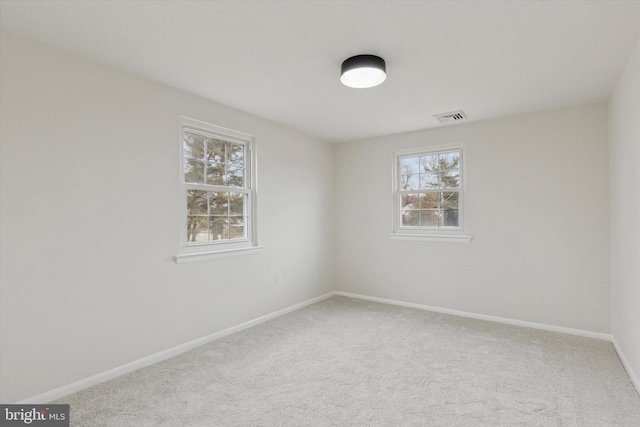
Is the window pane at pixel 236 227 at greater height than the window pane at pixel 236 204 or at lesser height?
lesser

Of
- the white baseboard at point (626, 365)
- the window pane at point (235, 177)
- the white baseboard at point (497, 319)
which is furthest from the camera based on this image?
the window pane at point (235, 177)

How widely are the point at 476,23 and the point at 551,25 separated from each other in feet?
1.50

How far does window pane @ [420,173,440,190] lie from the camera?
4344 millimetres

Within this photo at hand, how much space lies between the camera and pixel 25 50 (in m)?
2.15

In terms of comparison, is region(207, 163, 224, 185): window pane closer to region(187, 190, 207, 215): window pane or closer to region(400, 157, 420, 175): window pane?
region(187, 190, 207, 215): window pane

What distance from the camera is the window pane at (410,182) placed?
14.8 feet

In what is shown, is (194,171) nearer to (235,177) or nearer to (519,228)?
(235,177)

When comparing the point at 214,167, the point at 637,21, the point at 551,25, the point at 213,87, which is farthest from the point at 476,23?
the point at 214,167

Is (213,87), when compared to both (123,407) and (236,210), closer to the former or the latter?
(236,210)

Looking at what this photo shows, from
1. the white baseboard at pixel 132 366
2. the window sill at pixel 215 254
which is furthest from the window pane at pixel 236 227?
the white baseboard at pixel 132 366

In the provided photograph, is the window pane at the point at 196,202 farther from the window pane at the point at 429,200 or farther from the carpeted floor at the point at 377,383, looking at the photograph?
the window pane at the point at 429,200

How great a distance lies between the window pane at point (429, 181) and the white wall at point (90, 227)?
2.48 m

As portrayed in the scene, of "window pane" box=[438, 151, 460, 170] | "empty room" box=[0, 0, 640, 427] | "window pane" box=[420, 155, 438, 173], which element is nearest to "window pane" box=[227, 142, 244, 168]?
"empty room" box=[0, 0, 640, 427]

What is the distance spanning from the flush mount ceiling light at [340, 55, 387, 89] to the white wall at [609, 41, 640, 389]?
165cm
